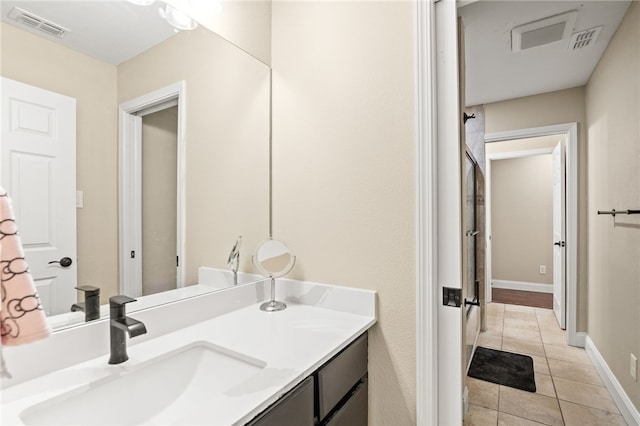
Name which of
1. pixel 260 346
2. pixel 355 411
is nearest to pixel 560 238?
pixel 355 411

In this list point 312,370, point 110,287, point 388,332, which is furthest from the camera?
point 388,332

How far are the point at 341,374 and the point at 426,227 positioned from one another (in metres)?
0.59

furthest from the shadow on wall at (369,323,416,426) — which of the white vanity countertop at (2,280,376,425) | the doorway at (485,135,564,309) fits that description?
the doorway at (485,135,564,309)

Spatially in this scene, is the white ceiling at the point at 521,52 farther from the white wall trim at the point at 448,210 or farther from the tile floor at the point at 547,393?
the tile floor at the point at 547,393

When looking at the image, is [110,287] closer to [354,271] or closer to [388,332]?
[354,271]

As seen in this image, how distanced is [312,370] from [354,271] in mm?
531

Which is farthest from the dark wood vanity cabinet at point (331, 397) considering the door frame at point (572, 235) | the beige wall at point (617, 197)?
the door frame at point (572, 235)

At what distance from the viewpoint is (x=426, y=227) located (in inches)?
46.0

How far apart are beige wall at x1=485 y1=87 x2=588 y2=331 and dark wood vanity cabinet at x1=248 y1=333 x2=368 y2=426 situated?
274cm

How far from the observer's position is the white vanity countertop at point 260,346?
70cm

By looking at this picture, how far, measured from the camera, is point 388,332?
126 centimetres

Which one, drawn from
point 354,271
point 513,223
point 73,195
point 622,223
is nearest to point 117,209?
point 73,195

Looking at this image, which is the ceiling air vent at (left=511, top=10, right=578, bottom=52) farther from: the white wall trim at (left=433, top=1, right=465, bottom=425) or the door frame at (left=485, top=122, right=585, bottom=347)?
the white wall trim at (left=433, top=1, right=465, bottom=425)

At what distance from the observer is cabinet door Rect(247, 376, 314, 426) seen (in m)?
0.73
